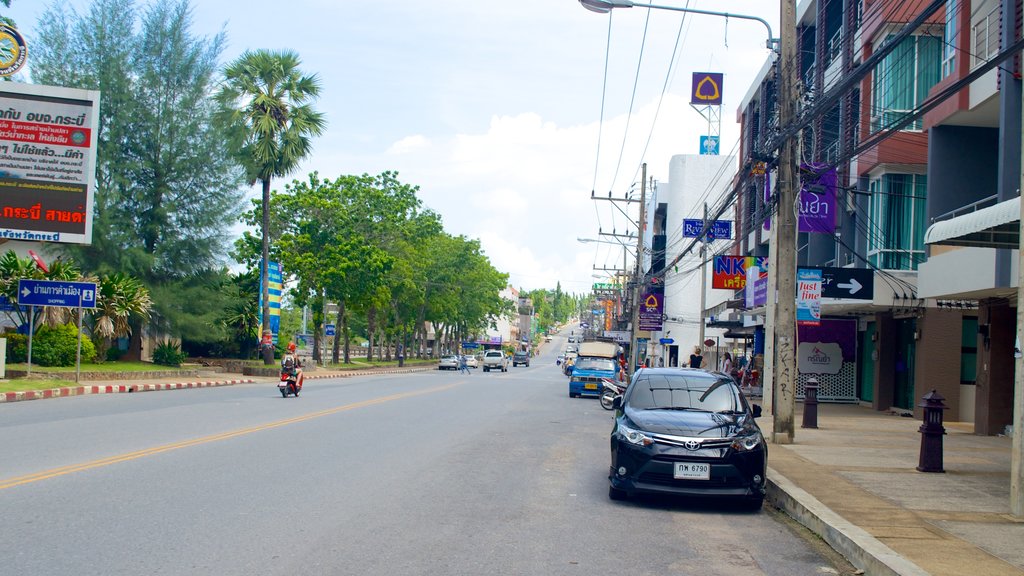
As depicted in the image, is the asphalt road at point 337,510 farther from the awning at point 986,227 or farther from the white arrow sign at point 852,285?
the white arrow sign at point 852,285

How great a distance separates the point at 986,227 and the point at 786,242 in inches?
232

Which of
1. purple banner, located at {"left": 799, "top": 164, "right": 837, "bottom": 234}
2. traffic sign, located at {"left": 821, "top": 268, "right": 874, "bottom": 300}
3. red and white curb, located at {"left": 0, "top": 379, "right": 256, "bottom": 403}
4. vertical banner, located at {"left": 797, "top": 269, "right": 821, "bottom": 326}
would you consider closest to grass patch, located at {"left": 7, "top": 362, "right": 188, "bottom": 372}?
red and white curb, located at {"left": 0, "top": 379, "right": 256, "bottom": 403}

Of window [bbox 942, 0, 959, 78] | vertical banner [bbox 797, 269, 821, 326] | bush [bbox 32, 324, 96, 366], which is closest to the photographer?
vertical banner [bbox 797, 269, 821, 326]

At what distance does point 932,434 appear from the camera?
12422 mm

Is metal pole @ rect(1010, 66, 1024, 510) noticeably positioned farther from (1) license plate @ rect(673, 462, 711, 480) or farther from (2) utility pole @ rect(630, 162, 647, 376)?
(2) utility pole @ rect(630, 162, 647, 376)

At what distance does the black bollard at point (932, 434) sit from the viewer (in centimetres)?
1236

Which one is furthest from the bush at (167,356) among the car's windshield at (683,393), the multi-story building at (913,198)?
the car's windshield at (683,393)

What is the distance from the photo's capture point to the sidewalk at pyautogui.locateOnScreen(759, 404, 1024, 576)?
730 cm

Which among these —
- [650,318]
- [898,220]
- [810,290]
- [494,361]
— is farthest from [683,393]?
[494,361]

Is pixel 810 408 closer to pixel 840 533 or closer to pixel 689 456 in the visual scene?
pixel 689 456

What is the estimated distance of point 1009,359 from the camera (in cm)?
1889

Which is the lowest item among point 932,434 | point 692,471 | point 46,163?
point 692,471

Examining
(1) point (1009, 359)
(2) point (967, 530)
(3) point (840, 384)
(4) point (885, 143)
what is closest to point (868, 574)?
(2) point (967, 530)

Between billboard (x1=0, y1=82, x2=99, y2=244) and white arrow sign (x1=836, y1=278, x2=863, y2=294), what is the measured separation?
2238cm
